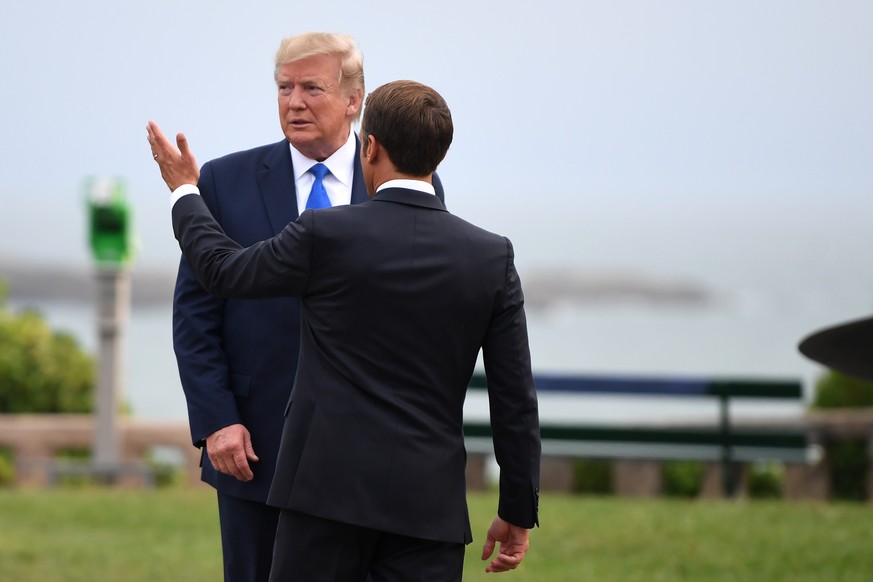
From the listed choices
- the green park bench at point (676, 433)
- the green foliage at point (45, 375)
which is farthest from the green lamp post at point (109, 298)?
the green park bench at point (676, 433)

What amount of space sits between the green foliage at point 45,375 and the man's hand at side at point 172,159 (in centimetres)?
852

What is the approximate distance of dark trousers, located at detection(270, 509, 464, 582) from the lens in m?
2.84

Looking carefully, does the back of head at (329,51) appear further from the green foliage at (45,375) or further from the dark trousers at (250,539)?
the green foliage at (45,375)

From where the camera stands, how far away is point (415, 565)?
9.45 feet

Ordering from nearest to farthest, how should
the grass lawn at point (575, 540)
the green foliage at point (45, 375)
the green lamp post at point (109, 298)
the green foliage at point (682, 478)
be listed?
the grass lawn at point (575, 540)
the green foliage at point (682, 478)
the green lamp post at point (109, 298)
the green foliage at point (45, 375)

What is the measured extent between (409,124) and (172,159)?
63 cm

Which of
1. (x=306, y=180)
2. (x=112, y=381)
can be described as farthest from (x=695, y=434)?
(x=306, y=180)

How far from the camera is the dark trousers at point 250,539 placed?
3307 mm

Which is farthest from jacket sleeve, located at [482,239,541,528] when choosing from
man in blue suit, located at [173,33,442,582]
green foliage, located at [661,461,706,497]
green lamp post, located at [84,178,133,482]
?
green lamp post, located at [84,178,133,482]

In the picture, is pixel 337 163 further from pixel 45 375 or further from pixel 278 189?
pixel 45 375

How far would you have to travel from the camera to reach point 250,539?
10.9ft

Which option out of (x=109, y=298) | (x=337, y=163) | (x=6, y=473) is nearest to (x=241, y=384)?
(x=337, y=163)

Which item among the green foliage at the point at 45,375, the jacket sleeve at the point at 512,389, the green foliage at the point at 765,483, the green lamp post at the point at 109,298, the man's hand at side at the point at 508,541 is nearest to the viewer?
the jacket sleeve at the point at 512,389

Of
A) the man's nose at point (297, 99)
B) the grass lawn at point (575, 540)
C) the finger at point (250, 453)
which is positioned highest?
the man's nose at point (297, 99)
